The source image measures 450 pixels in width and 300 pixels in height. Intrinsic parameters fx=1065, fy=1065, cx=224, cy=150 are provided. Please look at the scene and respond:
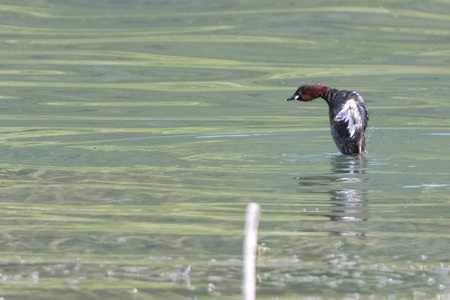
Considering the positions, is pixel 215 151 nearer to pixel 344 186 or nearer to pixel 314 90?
pixel 314 90

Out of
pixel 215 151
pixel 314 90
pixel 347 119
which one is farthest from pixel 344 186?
pixel 314 90

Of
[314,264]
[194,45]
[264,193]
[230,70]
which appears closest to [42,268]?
[314,264]

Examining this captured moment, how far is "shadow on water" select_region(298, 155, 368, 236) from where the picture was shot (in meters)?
7.27

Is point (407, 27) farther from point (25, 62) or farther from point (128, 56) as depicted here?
point (25, 62)

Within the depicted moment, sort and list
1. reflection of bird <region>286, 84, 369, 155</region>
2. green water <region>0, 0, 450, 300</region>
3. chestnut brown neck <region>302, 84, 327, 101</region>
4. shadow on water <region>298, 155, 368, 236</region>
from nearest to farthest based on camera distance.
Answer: green water <region>0, 0, 450, 300</region>
shadow on water <region>298, 155, 368, 236</region>
reflection of bird <region>286, 84, 369, 155</region>
chestnut brown neck <region>302, 84, 327, 101</region>

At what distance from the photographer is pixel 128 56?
18.1 metres

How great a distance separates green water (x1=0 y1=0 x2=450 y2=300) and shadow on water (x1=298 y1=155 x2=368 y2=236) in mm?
36

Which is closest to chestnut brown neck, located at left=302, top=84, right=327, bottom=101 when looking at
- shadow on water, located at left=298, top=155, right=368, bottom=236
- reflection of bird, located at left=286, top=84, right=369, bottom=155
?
reflection of bird, located at left=286, top=84, right=369, bottom=155

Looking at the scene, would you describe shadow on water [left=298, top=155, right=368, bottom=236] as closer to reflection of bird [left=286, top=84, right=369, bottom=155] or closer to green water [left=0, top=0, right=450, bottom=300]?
green water [left=0, top=0, right=450, bottom=300]

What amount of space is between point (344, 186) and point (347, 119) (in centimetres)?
208

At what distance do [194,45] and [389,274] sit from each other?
532 inches

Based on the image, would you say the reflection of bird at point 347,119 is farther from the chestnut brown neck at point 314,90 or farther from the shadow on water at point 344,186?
the shadow on water at point 344,186

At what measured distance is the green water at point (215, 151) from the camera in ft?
19.2

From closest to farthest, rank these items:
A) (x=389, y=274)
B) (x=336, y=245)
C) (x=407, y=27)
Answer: (x=389, y=274), (x=336, y=245), (x=407, y=27)
